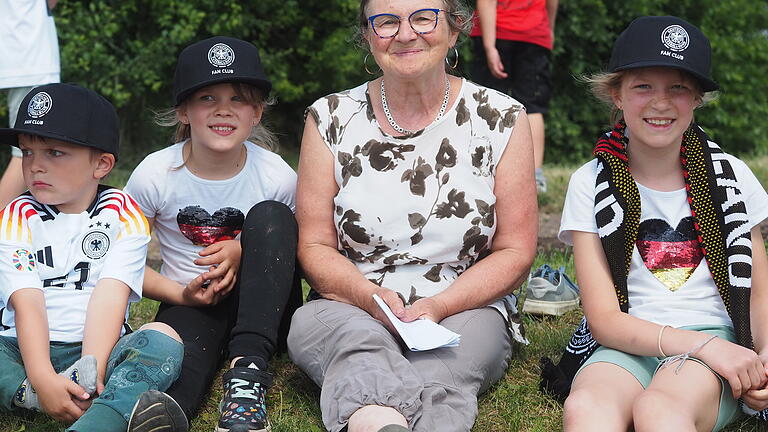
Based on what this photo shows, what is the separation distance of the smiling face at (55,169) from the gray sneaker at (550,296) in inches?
74.3

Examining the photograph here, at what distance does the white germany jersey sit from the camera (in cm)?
300

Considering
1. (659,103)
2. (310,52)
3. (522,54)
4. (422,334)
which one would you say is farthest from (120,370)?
(310,52)

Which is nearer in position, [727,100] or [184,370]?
[184,370]

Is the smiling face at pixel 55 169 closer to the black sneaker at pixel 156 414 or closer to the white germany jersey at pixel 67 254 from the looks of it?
the white germany jersey at pixel 67 254

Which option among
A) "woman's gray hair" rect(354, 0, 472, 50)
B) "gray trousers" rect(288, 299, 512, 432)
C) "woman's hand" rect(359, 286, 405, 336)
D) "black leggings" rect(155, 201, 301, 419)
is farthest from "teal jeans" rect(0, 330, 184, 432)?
"woman's gray hair" rect(354, 0, 472, 50)

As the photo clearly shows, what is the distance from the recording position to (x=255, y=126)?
3.63 metres

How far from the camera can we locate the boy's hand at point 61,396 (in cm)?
280

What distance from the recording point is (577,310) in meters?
4.01

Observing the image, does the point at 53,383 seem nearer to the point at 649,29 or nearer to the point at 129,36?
the point at 649,29

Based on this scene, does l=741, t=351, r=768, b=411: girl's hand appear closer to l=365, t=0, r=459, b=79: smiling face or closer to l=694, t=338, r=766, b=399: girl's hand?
l=694, t=338, r=766, b=399: girl's hand

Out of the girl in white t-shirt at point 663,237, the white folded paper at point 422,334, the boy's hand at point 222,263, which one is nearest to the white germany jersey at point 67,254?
the boy's hand at point 222,263

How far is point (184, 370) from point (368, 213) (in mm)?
809

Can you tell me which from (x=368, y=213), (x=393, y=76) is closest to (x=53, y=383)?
(x=368, y=213)

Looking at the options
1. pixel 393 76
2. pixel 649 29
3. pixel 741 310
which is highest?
pixel 649 29
